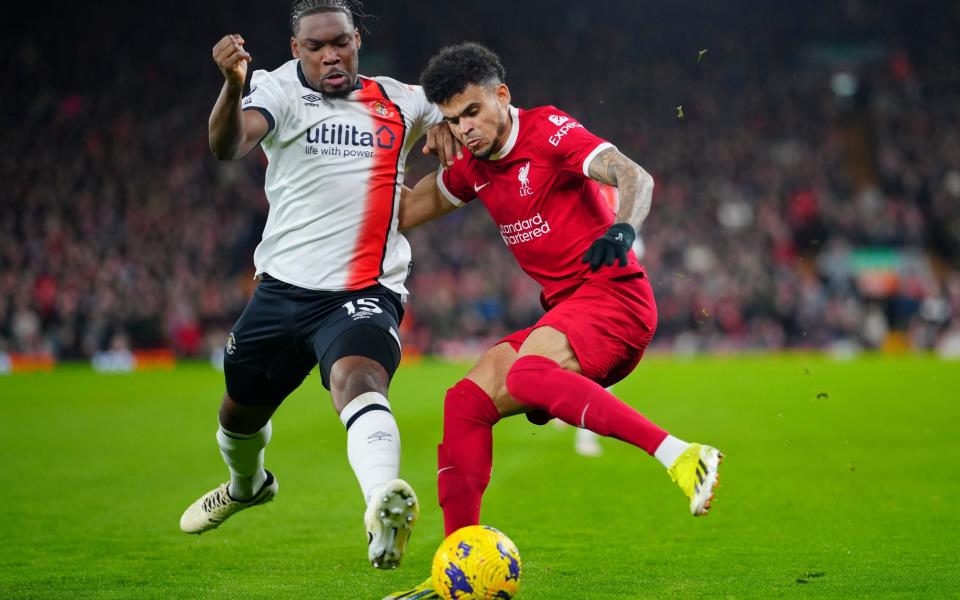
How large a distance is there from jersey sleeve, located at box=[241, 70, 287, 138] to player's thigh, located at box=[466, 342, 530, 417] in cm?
154

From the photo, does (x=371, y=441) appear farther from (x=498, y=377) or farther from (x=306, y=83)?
(x=306, y=83)

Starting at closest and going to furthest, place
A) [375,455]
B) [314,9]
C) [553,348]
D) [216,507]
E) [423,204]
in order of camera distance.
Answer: [375,455]
[553,348]
[314,9]
[423,204]
[216,507]

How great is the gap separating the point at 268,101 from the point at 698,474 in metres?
2.74

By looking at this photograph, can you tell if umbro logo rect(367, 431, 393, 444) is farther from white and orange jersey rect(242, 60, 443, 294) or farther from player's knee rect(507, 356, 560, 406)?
white and orange jersey rect(242, 60, 443, 294)

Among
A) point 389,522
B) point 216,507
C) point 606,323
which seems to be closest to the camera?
point 389,522

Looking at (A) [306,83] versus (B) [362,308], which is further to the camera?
(A) [306,83]

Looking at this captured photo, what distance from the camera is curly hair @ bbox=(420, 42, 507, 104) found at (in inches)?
209

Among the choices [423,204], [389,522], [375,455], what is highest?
[423,204]

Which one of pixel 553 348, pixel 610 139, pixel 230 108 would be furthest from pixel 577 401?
pixel 610 139

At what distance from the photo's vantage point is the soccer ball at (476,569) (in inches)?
184

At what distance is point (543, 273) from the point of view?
5.68 m

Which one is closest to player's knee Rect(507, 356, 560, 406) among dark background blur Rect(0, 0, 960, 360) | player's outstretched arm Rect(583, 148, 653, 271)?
player's outstretched arm Rect(583, 148, 653, 271)

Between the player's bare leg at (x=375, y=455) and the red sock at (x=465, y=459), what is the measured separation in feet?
1.07

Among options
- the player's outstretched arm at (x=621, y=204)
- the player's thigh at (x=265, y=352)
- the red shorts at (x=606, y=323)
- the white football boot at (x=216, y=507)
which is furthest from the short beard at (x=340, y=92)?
the white football boot at (x=216, y=507)
